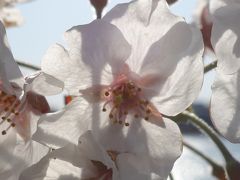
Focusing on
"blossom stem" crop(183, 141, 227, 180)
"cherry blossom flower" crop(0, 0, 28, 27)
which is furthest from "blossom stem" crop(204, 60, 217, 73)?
"cherry blossom flower" crop(0, 0, 28, 27)

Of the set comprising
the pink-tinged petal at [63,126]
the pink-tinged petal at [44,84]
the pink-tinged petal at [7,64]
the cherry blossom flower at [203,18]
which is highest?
the pink-tinged petal at [7,64]

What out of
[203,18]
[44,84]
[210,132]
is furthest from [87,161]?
[203,18]

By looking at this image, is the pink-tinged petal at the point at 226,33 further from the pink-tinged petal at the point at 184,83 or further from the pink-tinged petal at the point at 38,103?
the pink-tinged petal at the point at 38,103

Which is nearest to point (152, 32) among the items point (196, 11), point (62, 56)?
point (62, 56)

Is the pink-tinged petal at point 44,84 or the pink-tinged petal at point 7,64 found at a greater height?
the pink-tinged petal at point 7,64

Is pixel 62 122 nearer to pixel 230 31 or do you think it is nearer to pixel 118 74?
pixel 118 74

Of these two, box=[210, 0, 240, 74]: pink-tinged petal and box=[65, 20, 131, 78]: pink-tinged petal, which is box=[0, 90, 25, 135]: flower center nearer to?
box=[65, 20, 131, 78]: pink-tinged petal

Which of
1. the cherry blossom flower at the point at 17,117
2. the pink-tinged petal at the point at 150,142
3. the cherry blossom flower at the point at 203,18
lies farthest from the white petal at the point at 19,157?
the cherry blossom flower at the point at 203,18
